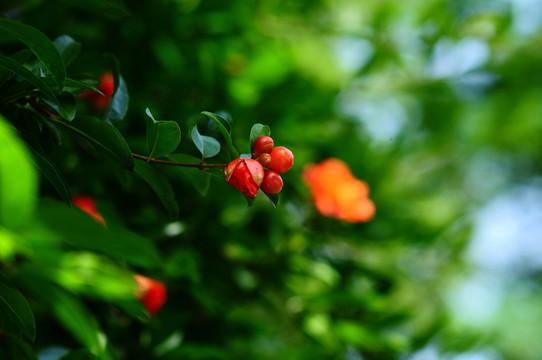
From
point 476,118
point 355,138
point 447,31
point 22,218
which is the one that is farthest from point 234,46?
point 476,118

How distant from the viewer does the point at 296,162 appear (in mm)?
981

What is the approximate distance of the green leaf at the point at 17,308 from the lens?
1.25 feet

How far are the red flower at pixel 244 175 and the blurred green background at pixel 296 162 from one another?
73 mm

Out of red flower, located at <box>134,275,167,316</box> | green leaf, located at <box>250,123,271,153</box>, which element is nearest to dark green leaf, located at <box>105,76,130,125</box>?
green leaf, located at <box>250,123,271,153</box>

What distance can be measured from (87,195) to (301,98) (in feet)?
1.43

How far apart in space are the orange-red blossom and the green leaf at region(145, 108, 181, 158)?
0.53 meters

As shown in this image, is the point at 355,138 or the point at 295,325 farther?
the point at 355,138

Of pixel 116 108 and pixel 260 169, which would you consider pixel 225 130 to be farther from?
pixel 116 108

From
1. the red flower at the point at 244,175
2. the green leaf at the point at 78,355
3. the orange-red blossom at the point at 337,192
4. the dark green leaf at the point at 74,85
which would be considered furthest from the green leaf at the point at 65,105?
the orange-red blossom at the point at 337,192

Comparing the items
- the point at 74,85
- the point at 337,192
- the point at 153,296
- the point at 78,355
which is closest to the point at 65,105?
the point at 74,85

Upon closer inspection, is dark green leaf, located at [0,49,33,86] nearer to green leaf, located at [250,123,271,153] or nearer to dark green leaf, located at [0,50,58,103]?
dark green leaf, located at [0,50,58,103]

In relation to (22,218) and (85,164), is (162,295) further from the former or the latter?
(22,218)

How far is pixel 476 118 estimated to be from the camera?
1.63 metres

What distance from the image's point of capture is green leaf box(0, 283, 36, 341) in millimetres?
381
